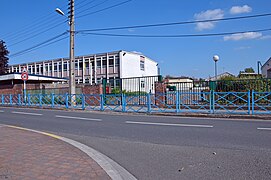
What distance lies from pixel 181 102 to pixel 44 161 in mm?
12142

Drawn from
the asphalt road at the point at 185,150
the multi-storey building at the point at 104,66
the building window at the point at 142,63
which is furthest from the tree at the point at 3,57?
the asphalt road at the point at 185,150

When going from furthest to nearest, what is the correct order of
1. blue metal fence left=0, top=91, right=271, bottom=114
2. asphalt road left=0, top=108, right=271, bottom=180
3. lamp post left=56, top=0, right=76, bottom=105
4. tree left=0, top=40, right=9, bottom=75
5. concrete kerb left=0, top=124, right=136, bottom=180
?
tree left=0, top=40, right=9, bottom=75
lamp post left=56, top=0, right=76, bottom=105
blue metal fence left=0, top=91, right=271, bottom=114
asphalt road left=0, top=108, right=271, bottom=180
concrete kerb left=0, top=124, right=136, bottom=180

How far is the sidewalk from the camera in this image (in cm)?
484

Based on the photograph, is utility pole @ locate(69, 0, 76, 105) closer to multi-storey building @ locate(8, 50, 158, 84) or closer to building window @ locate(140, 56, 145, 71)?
multi-storey building @ locate(8, 50, 158, 84)

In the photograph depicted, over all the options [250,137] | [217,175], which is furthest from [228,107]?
[217,175]

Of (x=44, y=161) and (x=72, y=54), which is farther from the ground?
(x=72, y=54)

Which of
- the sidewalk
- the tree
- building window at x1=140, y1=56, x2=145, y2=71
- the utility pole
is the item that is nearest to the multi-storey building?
building window at x1=140, y1=56, x2=145, y2=71

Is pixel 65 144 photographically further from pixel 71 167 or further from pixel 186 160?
pixel 186 160

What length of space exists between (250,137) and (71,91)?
52.7 ft

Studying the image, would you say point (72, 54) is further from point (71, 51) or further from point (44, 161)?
point (44, 161)

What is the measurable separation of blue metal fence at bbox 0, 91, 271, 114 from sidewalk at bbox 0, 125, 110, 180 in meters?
10.0

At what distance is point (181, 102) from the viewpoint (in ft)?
55.4

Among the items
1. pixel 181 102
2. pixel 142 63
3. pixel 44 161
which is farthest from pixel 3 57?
pixel 44 161

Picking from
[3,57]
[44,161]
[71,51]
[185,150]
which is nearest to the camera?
[44,161]
